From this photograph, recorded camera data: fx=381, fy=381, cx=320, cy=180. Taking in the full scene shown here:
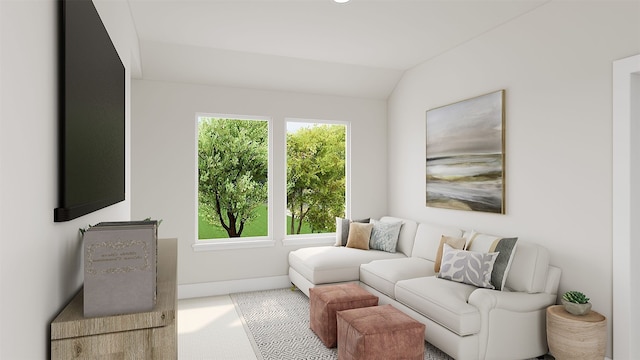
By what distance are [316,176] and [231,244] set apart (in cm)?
146

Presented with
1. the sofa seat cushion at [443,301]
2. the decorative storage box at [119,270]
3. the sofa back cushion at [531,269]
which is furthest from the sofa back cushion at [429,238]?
the decorative storage box at [119,270]

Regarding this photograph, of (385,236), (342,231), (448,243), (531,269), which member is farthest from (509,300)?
(342,231)

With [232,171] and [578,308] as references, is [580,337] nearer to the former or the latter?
[578,308]

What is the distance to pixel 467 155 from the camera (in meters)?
3.93

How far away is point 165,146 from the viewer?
4.46m

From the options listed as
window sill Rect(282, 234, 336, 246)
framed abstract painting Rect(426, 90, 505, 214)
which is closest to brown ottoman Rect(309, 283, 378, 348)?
framed abstract painting Rect(426, 90, 505, 214)

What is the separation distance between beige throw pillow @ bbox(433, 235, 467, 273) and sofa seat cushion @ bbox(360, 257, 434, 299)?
0.10 meters

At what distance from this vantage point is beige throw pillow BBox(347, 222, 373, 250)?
468 cm

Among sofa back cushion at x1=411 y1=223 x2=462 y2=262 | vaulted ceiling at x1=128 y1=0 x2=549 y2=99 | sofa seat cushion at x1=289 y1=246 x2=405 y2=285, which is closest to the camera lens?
vaulted ceiling at x1=128 y1=0 x2=549 y2=99

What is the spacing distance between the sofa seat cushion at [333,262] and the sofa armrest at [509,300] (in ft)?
5.10

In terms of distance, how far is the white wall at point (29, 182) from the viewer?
813mm

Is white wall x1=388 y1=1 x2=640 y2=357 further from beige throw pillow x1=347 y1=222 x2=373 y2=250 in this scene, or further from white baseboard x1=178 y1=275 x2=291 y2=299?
white baseboard x1=178 y1=275 x2=291 y2=299

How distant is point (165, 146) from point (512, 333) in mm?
3937

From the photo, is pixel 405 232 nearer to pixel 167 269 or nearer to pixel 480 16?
pixel 480 16
